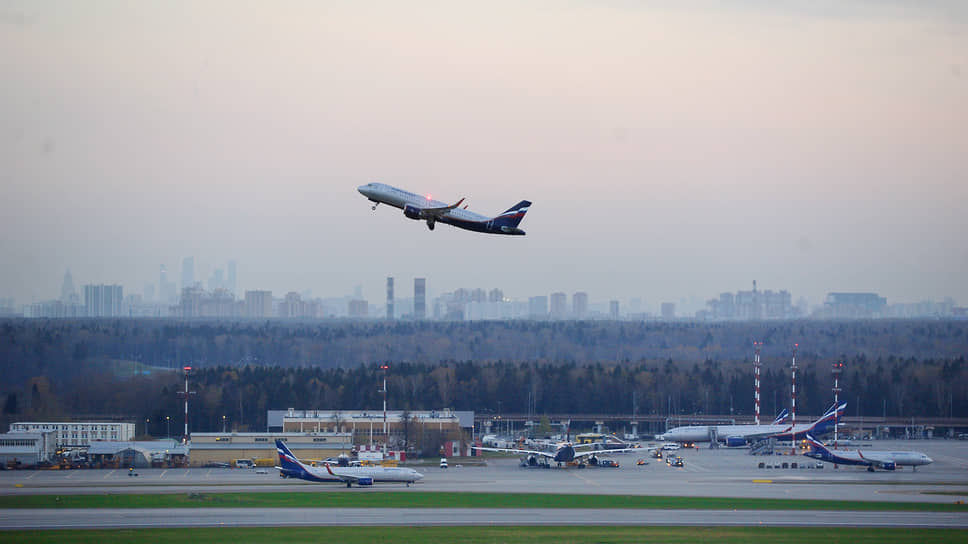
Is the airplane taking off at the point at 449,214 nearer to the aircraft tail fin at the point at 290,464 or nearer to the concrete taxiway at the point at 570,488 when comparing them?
the concrete taxiway at the point at 570,488

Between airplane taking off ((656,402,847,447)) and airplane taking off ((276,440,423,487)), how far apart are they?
160 ft

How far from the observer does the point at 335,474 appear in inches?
3364

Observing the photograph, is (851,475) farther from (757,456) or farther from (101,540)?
(101,540)

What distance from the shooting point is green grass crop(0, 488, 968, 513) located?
7194 centimetres

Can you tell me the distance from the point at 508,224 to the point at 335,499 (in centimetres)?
2865

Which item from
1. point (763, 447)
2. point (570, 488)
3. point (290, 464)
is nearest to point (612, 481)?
point (570, 488)

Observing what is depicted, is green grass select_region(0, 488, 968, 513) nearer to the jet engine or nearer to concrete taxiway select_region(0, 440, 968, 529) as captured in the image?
concrete taxiway select_region(0, 440, 968, 529)

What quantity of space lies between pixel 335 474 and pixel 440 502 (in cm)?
1365

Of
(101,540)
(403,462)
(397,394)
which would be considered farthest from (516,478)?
(397,394)

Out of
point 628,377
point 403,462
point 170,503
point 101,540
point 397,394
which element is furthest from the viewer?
point 628,377

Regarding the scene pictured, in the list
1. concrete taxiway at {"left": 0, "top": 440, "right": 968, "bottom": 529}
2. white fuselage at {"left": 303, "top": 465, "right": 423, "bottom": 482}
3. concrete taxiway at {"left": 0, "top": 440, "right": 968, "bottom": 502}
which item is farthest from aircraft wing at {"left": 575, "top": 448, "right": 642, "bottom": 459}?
white fuselage at {"left": 303, "top": 465, "right": 423, "bottom": 482}

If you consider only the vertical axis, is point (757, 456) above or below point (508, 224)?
below

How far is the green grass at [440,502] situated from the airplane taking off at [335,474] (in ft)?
20.7

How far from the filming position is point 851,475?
9644 centimetres
